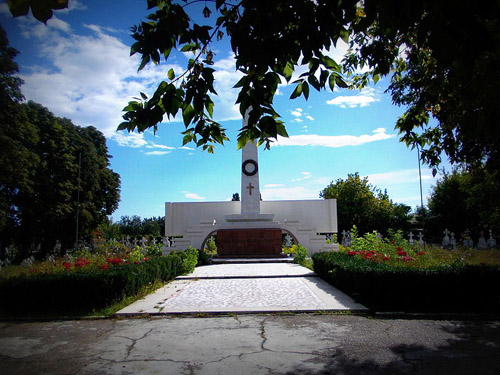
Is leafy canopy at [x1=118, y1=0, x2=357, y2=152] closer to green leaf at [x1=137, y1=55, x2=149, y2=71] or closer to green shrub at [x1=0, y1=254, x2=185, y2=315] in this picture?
green leaf at [x1=137, y1=55, x2=149, y2=71]

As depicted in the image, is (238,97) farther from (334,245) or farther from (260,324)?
(334,245)

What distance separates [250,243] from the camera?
20891mm

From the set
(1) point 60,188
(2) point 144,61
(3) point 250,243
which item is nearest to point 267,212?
(3) point 250,243

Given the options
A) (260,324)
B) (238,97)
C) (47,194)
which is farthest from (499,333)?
(47,194)

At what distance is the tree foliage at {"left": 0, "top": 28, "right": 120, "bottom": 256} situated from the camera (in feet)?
57.4

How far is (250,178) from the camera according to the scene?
23453 millimetres

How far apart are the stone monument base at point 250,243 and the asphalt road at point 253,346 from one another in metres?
14.1

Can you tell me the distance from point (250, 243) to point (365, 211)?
17.7m

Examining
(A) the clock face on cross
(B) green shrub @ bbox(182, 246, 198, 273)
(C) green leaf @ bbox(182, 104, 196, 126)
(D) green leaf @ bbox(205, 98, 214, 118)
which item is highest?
(A) the clock face on cross

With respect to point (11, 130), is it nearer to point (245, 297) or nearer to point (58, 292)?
point (58, 292)

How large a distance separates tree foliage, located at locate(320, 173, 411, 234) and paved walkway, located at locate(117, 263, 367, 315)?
78.6ft

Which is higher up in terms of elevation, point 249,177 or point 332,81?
point 249,177

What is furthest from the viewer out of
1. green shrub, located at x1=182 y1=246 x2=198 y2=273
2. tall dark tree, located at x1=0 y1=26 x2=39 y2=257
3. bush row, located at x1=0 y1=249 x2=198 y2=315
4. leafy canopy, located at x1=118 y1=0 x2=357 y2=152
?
tall dark tree, located at x1=0 y1=26 x2=39 y2=257

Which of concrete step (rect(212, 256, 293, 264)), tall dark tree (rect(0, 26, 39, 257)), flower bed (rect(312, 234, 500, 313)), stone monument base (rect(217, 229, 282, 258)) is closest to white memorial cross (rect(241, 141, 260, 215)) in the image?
stone monument base (rect(217, 229, 282, 258))
